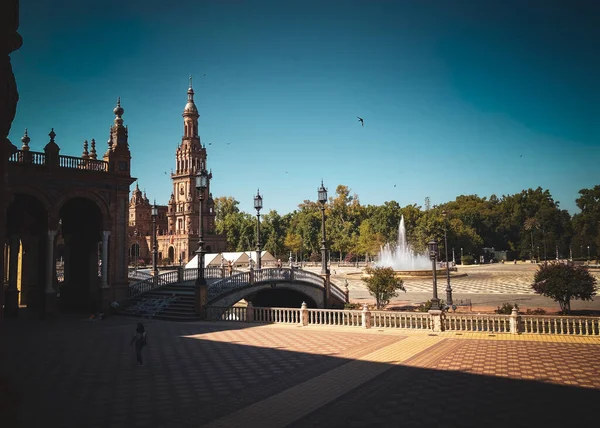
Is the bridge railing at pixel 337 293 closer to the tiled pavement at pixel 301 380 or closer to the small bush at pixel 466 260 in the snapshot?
the tiled pavement at pixel 301 380

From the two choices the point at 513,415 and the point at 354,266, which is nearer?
the point at 513,415

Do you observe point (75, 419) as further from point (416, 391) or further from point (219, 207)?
point (219, 207)

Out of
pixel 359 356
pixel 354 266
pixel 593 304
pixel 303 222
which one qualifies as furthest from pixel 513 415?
pixel 303 222

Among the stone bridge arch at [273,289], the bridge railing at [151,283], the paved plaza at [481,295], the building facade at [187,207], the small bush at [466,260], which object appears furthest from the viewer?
the small bush at [466,260]

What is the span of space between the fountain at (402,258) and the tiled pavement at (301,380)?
5488cm

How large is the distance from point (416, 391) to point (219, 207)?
127921 millimetres

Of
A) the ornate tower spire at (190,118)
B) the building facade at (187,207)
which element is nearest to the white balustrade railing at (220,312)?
the building facade at (187,207)

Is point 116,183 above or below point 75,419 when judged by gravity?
above

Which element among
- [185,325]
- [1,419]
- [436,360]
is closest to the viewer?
[1,419]

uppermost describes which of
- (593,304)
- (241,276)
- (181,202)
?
(181,202)

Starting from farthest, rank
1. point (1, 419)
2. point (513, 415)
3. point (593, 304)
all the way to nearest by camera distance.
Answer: point (593, 304)
point (513, 415)
point (1, 419)

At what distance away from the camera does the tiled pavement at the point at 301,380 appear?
9281 mm

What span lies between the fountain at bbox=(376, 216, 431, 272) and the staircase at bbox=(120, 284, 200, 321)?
4624 centimetres

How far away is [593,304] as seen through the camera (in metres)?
33.9
